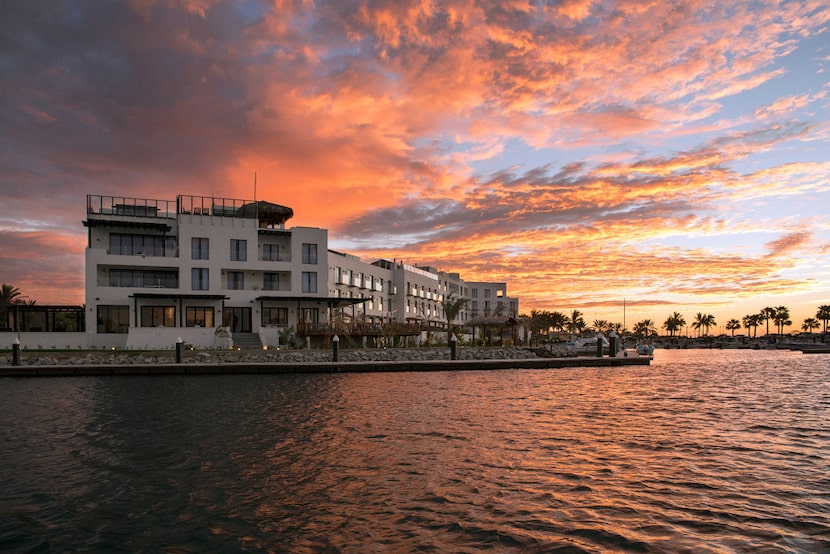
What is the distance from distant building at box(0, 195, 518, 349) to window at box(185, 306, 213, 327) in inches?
3.6

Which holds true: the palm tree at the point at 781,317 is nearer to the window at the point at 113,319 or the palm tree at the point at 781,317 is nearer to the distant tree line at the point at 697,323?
the distant tree line at the point at 697,323

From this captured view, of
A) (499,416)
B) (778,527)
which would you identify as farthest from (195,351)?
(778,527)

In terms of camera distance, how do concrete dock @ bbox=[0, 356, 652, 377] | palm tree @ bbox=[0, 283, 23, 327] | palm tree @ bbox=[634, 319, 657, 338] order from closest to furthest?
1. concrete dock @ bbox=[0, 356, 652, 377]
2. palm tree @ bbox=[0, 283, 23, 327]
3. palm tree @ bbox=[634, 319, 657, 338]

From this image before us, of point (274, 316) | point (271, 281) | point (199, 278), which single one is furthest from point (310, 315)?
point (199, 278)

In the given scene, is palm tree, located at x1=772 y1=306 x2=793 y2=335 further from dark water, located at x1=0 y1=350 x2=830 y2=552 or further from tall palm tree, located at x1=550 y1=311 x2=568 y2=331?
dark water, located at x1=0 y1=350 x2=830 y2=552

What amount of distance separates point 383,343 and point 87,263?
87.3ft

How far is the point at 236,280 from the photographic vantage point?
54719 millimetres

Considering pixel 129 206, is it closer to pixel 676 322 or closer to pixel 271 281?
pixel 271 281

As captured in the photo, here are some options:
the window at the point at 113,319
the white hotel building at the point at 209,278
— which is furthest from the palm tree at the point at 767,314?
the window at the point at 113,319

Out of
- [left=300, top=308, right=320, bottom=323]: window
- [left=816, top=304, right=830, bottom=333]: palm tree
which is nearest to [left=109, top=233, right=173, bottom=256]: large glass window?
[left=300, top=308, right=320, bottom=323]: window

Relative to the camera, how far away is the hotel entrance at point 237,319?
5303cm

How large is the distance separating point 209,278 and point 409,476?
1817 inches

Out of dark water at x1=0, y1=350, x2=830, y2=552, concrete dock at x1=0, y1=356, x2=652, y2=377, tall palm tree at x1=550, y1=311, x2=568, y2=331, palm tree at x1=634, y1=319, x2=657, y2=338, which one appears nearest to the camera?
dark water at x1=0, y1=350, x2=830, y2=552

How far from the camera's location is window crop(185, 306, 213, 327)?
2052 inches
